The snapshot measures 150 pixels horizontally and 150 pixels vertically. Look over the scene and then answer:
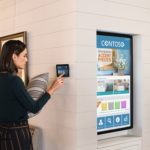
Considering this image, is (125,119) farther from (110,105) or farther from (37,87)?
(37,87)

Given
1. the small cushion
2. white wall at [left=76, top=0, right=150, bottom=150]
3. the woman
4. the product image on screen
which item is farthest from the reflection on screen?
the woman

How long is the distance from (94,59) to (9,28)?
133 cm

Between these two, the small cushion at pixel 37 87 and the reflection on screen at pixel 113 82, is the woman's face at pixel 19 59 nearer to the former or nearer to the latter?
the small cushion at pixel 37 87

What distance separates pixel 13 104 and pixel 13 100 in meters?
0.03

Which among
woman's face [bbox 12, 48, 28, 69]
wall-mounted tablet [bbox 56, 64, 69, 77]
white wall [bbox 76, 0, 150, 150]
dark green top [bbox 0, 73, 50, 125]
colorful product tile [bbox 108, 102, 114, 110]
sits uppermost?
white wall [bbox 76, 0, 150, 150]

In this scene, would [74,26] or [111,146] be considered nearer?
[74,26]

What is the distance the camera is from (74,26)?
2.04 m

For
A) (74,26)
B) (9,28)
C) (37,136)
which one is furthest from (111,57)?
(9,28)

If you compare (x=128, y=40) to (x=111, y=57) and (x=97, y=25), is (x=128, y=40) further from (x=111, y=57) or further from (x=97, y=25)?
(x=97, y=25)

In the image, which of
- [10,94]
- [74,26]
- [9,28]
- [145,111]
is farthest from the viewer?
[9,28]

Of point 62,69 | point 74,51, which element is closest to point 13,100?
point 62,69

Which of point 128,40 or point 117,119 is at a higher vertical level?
point 128,40

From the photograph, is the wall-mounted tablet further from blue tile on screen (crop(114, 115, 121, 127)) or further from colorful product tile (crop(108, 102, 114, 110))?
blue tile on screen (crop(114, 115, 121, 127))

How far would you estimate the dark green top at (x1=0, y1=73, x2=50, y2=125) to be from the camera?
1.68 meters
